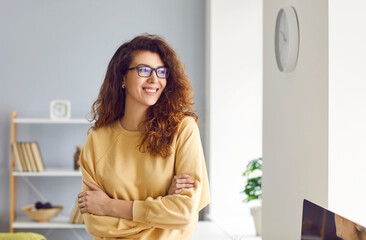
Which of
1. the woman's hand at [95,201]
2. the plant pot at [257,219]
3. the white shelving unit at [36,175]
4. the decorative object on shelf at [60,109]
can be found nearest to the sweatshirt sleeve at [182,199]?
the woman's hand at [95,201]

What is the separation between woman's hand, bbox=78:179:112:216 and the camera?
66.4 inches

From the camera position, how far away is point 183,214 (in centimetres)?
164

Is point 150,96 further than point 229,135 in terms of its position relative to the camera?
No

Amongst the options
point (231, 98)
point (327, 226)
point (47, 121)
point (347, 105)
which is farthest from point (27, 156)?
point (327, 226)

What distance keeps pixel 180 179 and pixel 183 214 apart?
0.12 meters

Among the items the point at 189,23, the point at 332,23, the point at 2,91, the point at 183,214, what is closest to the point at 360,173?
the point at 332,23

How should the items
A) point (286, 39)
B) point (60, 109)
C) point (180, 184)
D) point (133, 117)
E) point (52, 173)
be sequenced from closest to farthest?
point (180, 184) → point (133, 117) → point (286, 39) → point (52, 173) → point (60, 109)

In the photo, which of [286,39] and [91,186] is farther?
[286,39]

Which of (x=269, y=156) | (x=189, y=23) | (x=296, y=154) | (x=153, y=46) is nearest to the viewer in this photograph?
(x=153, y=46)

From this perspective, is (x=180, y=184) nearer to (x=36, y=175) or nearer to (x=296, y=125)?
(x=296, y=125)

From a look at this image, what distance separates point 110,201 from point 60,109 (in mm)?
2241

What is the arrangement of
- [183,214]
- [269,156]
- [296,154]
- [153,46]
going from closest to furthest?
[183,214] < [153,46] < [296,154] < [269,156]

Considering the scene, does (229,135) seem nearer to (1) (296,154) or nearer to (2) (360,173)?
(1) (296,154)

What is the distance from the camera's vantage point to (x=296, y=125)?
2021mm
